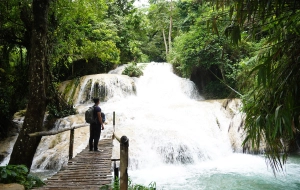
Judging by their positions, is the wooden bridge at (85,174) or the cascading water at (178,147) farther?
the cascading water at (178,147)

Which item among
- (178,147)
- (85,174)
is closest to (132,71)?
(178,147)

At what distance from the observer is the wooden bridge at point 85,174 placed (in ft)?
13.3

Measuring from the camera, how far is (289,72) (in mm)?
2455

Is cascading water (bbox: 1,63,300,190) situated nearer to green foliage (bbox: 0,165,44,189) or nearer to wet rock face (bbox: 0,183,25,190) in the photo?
green foliage (bbox: 0,165,44,189)

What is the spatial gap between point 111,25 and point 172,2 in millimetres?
9910

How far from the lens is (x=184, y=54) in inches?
630

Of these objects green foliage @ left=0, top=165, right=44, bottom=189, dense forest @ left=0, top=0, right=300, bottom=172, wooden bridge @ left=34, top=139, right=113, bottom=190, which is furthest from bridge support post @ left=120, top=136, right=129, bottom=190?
green foliage @ left=0, top=165, right=44, bottom=189

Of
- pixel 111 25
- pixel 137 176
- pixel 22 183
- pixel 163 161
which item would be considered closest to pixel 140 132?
pixel 163 161

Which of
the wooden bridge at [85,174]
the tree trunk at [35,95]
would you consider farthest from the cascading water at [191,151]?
the tree trunk at [35,95]

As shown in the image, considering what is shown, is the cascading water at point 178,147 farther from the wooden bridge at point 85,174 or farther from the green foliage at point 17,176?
the green foliage at point 17,176

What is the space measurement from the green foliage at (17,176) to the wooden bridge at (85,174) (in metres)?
0.74

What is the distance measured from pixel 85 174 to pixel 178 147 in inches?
203

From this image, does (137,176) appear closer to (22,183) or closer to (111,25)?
(22,183)

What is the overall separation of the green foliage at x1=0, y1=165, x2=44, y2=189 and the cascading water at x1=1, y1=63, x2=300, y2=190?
291 cm
